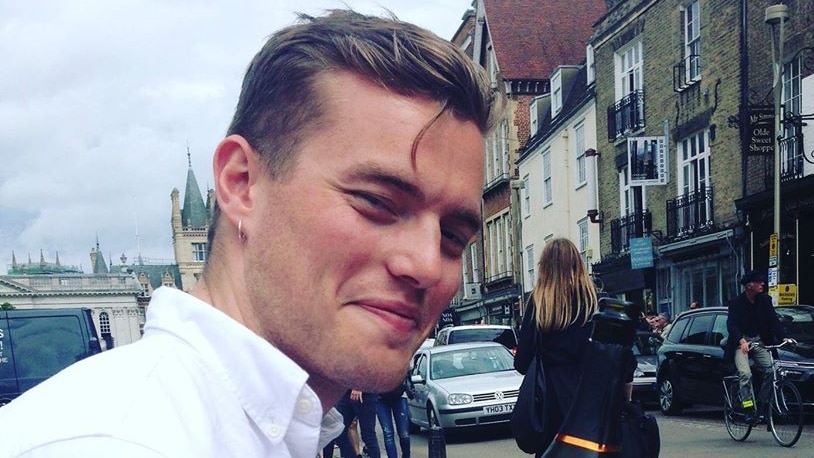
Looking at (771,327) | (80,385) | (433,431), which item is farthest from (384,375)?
(771,327)

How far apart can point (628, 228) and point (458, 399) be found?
13.7 meters

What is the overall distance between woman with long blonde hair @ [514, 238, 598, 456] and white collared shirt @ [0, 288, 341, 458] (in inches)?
153

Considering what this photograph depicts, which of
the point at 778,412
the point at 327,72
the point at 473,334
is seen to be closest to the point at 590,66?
the point at 473,334

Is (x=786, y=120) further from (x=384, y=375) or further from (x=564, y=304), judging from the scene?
(x=384, y=375)

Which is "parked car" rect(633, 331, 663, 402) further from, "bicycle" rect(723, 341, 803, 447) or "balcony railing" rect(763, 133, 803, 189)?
"balcony railing" rect(763, 133, 803, 189)

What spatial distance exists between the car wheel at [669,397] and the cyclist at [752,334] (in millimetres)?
2950

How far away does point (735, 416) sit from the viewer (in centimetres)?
959

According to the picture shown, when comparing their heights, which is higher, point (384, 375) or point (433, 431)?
point (384, 375)

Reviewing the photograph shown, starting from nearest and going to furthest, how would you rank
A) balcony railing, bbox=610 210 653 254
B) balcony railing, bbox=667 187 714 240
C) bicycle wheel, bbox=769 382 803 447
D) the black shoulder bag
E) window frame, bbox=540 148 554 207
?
the black shoulder bag < bicycle wheel, bbox=769 382 803 447 < balcony railing, bbox=667 187 714 240 < balcony railing, bbox=610 210 653 254 < window frame, bbox=540 148 554 207

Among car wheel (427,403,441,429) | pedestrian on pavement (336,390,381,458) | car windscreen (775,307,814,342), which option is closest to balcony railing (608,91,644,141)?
car windscreen (775,307,814,342)

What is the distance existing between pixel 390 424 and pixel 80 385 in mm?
8792

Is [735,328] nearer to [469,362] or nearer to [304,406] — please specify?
[469,362]

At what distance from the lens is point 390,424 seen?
9.41 metres

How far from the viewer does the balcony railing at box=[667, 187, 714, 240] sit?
756 inches
